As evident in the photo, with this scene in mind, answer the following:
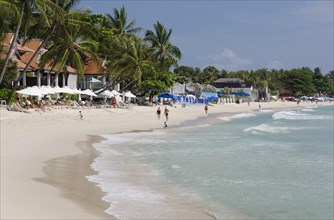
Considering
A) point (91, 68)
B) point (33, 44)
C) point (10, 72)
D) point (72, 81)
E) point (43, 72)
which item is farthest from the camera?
point (91, 68)

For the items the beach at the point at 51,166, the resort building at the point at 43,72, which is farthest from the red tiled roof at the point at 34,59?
the beach at the point at 51,166

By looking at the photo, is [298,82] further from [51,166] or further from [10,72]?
[51,166]

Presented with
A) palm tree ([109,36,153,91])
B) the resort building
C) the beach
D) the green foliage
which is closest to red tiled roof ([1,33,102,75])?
the resort building

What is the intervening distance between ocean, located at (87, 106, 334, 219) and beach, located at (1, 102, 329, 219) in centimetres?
45

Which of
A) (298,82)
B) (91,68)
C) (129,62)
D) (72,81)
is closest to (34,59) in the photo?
(72,81)

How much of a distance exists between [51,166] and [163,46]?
125 ft

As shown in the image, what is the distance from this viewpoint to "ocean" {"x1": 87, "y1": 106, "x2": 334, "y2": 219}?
30.5 ft

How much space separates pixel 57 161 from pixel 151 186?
407cm

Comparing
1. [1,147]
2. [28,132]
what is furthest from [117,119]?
[1,147]

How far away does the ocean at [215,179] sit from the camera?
9.30 metres

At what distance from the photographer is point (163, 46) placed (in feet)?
164

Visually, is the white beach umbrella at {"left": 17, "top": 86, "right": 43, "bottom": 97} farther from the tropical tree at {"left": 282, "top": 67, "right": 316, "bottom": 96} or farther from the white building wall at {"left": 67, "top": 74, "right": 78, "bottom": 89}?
the tropical tree at {"left": 282, "top": 67, "right": 316, "bottom": 96}

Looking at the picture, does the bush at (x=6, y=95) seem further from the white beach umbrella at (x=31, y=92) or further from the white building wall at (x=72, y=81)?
the white building wall at (x=72, y=81)

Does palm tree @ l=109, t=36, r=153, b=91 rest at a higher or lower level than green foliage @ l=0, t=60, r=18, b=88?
higher
